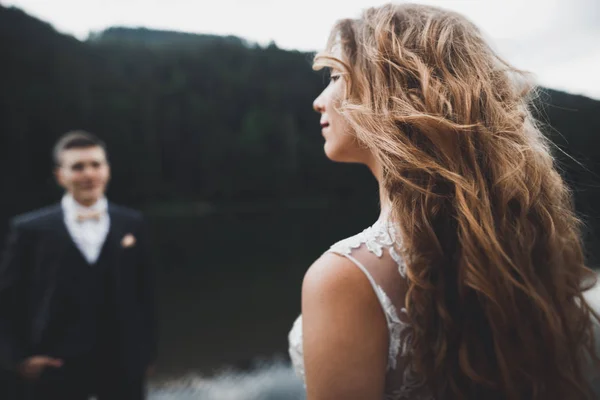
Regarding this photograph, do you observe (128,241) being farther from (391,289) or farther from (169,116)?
(169,116)

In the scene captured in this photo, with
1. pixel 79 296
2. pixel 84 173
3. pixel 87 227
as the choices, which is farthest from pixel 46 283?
pixel 84 173

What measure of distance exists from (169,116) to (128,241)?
131 feet

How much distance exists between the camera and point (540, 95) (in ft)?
5.03

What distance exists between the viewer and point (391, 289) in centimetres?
111

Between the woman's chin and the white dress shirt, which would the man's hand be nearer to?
the white dress shirt

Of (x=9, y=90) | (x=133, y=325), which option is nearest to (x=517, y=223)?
(x=133, y=325)

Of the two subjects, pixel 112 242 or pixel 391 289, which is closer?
pixel 391 289

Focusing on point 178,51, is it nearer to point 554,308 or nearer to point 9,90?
point 9,90

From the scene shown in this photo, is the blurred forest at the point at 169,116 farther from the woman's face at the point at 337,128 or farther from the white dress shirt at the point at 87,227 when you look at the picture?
the woman's face at the point at 337,128

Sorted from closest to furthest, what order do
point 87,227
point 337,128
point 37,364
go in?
point 337,128, point 37,364, point 87,227

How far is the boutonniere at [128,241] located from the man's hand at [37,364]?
0.72 metres

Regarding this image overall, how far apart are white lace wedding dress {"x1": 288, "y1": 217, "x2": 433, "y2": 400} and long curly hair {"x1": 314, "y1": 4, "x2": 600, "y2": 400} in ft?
0.09

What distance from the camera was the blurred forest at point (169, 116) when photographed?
31.5 meters

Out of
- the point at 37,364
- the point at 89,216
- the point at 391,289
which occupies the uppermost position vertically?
the point at 391,289
